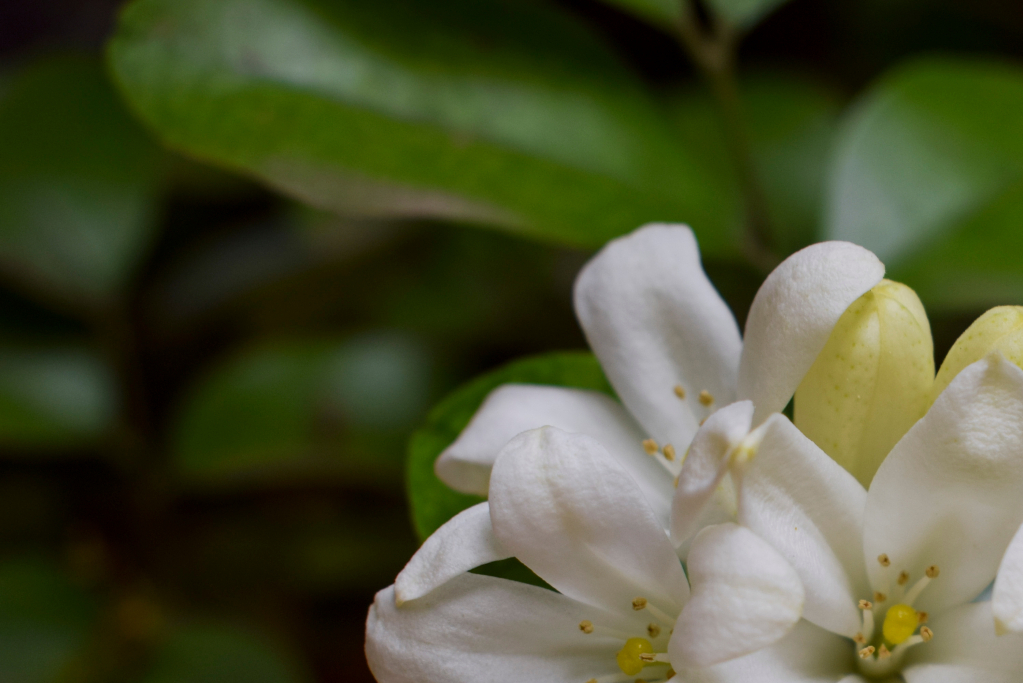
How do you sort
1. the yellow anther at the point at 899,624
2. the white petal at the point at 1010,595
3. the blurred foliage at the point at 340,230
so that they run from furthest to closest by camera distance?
the blurred foliage at the point at 340,230 → the yellow anther at the point at 899,624 → the white petal at the point at 1010,595

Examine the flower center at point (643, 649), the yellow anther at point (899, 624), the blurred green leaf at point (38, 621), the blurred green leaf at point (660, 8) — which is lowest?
the blurred green leaf at point (38, 621)

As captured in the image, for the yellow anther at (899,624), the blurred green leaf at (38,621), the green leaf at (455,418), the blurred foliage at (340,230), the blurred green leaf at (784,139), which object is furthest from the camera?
the blurred green leaf at (784,139)

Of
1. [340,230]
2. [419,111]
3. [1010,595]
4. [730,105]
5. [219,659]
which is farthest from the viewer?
[340,230]

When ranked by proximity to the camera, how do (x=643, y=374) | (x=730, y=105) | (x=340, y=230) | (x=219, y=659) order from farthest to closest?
(x=340, y=230) < (x=219, y=659) < (x=730, y=105) < (x=643, y=374)

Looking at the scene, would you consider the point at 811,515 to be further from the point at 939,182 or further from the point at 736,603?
the point at 939,182

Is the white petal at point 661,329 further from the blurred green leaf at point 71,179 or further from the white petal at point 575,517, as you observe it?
the blurred green leaf at point 71,179

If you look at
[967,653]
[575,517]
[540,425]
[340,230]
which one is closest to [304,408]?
[340,230]

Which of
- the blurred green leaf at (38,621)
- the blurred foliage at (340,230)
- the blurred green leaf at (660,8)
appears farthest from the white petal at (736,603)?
the blurred green leaf at (38,621)
